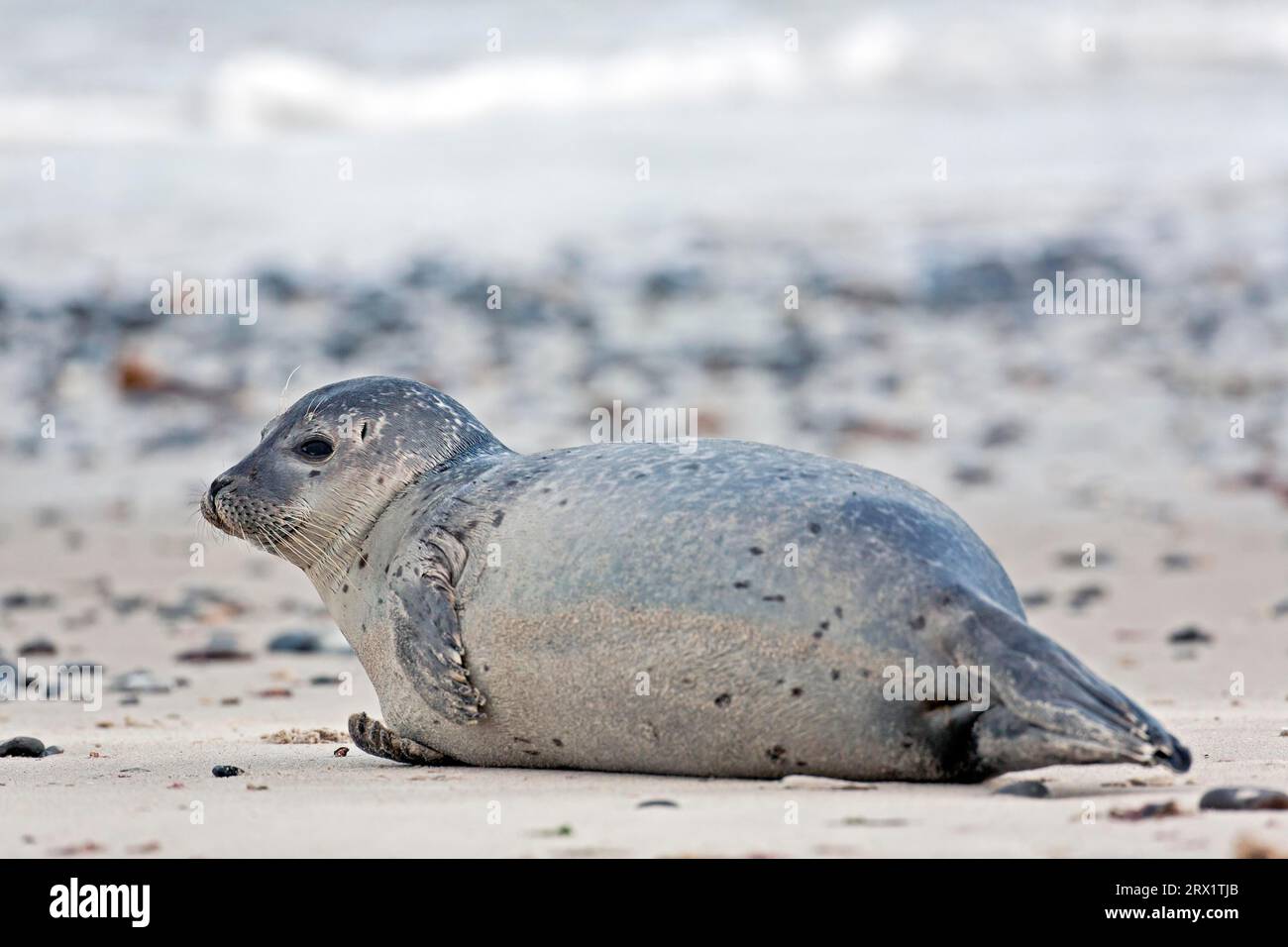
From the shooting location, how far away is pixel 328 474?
15.9ft

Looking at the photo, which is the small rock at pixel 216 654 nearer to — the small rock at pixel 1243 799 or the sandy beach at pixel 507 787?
the sandy beach at pixel 507 787

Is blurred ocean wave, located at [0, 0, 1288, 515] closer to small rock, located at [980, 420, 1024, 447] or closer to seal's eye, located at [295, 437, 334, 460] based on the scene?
small rock, located at [980, 420, 1024, 447]

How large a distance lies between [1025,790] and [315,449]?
7.12 ft

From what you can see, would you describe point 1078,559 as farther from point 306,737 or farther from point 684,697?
point 684,697

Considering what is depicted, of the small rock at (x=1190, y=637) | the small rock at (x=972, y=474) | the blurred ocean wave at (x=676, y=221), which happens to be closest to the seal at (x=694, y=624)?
the small rock at (x=1190, y=637)

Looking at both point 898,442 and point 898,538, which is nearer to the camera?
point 898,538

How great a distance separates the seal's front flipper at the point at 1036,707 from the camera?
3.70 metres

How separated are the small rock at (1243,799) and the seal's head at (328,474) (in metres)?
2.28

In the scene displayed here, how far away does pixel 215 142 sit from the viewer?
64.0 ft

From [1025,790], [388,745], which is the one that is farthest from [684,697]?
[388,745]

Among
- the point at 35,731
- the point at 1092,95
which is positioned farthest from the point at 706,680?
the point at 1092,95

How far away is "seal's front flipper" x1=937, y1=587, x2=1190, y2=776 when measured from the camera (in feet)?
12.1
